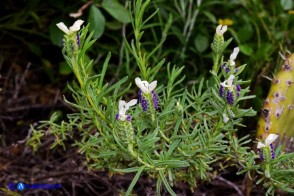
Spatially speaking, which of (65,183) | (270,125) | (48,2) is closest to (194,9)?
(48,2)

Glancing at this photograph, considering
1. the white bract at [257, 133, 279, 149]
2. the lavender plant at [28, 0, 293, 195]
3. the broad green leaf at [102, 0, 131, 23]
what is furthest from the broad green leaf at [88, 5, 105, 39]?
the white bract at [257, 133, 279, 149]

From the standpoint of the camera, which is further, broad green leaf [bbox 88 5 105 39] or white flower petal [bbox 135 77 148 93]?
broad green leaf [bbox 88 5 105 39]

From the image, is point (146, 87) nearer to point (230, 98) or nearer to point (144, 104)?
point (144, 104)

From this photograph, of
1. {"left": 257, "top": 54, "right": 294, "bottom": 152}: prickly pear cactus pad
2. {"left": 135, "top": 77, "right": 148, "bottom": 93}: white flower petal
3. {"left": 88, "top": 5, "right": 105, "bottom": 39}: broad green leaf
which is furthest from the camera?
{"left": 88, "top": 5, "right": 105, "bottom": 39}: broad green leaf

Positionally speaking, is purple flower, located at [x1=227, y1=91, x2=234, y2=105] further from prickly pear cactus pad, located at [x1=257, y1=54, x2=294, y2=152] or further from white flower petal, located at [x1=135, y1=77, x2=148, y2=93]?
prickly pear cactus pad, located at [x1=257, y1=54, x2=294, y2=152]

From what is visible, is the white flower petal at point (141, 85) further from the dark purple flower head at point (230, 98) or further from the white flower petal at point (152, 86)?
the dark purple flower head at point (230, 98)

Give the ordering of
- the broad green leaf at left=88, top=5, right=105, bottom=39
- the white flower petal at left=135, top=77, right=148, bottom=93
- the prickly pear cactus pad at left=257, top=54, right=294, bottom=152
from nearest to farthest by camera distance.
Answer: the white flower petal at left=135, top=77, right=148, bottom=93 < the prickly pear cactus pad at left=257, top=54, right=294, bottom=152 < the broad green leaf at left=88, top=5, right=105, bottom=39
